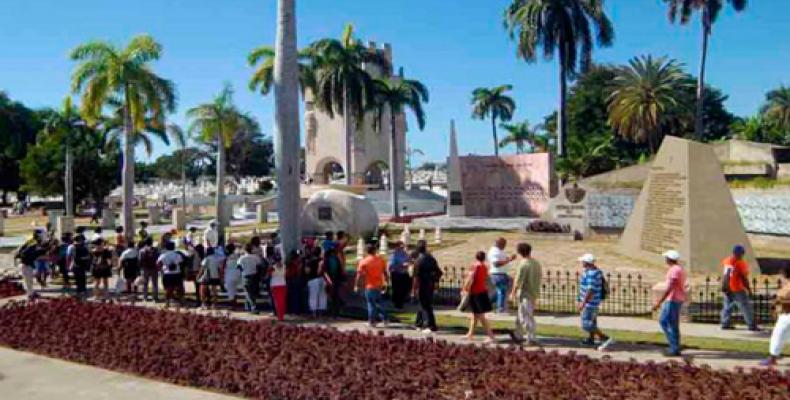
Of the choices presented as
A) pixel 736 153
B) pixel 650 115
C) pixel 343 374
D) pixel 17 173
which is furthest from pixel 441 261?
→ pixel 17 173

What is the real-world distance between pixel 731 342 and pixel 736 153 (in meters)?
30.3

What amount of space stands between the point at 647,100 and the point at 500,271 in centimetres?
4283

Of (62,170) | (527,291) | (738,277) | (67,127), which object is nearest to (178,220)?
(67,127)

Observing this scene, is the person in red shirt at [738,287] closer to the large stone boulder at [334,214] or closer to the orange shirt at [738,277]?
the orange shirt at [738,277]

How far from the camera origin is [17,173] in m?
75.3

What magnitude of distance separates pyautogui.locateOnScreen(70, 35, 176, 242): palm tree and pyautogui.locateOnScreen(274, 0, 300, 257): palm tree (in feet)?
37.5

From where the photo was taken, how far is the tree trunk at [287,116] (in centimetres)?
1445

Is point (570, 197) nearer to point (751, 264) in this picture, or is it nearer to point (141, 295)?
point (751, 264)

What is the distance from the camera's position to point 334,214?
2514 centimetres

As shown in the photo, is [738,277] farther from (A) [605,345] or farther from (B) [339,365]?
(B) [339,365]

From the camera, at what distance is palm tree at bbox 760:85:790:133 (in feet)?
232

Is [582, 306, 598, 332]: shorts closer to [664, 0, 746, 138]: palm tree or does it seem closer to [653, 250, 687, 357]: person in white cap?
[653, 250, 687, 357]: person in white cap

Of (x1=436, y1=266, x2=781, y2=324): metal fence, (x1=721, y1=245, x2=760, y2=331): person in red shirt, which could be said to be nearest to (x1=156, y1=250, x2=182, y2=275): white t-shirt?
(x1=436, y1=266, x2=781, y2=324): metal fence

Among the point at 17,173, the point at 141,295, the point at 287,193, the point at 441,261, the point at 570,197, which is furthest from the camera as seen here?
the point at 17,173
